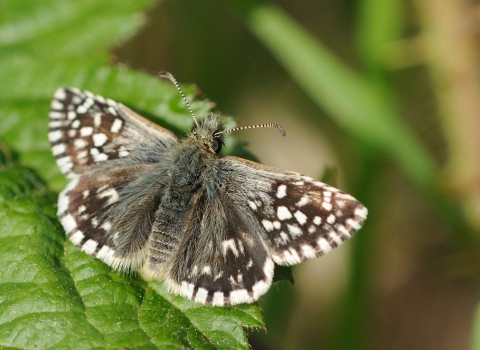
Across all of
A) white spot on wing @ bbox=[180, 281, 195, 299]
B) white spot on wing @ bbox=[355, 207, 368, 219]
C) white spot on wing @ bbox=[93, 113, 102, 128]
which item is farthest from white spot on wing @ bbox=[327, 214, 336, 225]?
white spot on wing @ bbox=[93, 113, 102, 128]

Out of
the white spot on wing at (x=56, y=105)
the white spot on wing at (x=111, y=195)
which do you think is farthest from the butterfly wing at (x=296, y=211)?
the white spot on wing at (x=56, y=105)

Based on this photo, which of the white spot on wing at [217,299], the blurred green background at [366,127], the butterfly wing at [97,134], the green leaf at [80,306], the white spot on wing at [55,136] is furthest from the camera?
the blurred green background at [366,127]

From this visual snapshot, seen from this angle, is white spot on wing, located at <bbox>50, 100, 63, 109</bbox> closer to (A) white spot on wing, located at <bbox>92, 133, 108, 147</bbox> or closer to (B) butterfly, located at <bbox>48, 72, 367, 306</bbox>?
(B) butterfly, located at <bbox>48, 72, 367, 306</bbox>

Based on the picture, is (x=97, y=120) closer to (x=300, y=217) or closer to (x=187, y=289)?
(x=187, y=289)

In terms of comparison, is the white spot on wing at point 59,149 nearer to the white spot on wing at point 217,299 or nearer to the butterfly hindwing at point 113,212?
the butterfly hindwing at point 113,212

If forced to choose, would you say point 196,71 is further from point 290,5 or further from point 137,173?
point 137,173

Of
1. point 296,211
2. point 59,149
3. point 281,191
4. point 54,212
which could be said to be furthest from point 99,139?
point 296,211
